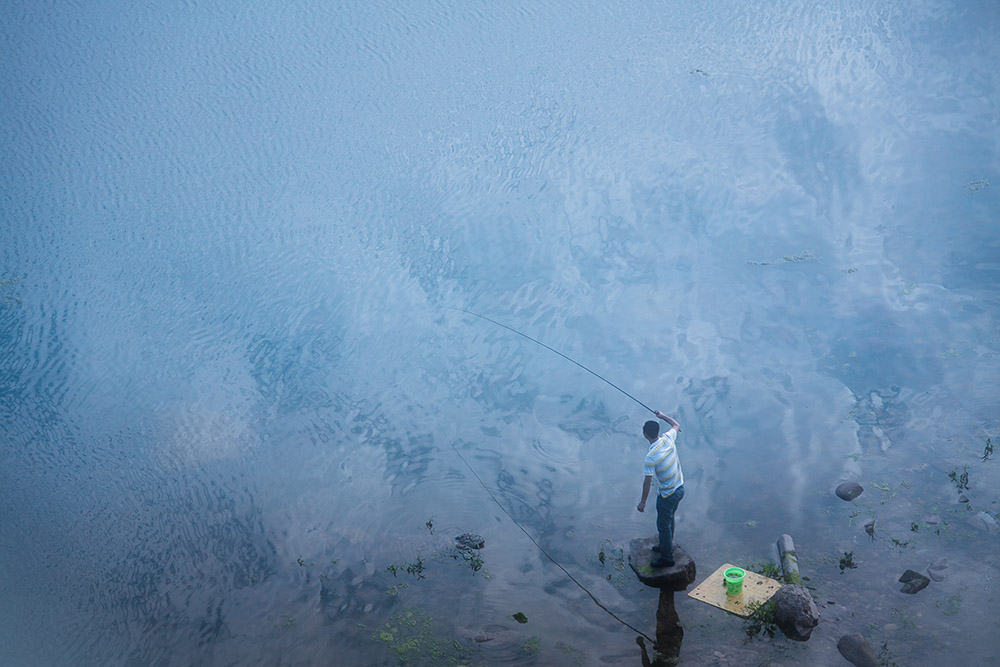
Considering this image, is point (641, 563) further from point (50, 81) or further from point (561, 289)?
point (50, 81)

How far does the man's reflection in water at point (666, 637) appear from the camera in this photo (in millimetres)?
4043

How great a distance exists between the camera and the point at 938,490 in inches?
197

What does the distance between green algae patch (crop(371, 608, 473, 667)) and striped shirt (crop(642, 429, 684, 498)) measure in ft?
5.00

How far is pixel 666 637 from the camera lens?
420 cm

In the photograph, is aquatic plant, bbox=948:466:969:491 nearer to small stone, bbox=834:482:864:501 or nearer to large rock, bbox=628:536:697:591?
small stone, bbox=834:482:864:501

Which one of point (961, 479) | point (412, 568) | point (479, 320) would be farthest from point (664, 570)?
point (479, 320)

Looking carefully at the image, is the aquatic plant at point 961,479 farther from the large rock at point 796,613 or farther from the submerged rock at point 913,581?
the large rock at point 796,613

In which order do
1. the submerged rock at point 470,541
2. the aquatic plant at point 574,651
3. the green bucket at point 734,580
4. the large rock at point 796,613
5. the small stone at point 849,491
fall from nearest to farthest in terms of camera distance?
the large rock at point 796,613
the aquatic plant at point 574,651
the green bucket at point 734,580
the small stone at point 849,491
the submerged rock at point 470,541

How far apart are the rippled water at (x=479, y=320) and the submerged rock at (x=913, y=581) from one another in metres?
0.08

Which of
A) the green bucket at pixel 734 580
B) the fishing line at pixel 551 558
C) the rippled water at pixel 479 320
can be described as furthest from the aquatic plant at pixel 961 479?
the fishing line at pixel 551 558

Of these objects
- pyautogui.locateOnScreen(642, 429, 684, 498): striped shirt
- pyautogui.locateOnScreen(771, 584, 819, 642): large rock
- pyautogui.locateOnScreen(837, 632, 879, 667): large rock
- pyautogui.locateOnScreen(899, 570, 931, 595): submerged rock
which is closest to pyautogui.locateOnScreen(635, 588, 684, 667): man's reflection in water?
pyautogui.locateOnScreen(771, 584, 819, 642): large rock

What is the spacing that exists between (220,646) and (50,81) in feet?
22.3

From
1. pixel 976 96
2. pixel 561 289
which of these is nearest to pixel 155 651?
pixel 561 289

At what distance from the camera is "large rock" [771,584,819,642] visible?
3.94 metres
